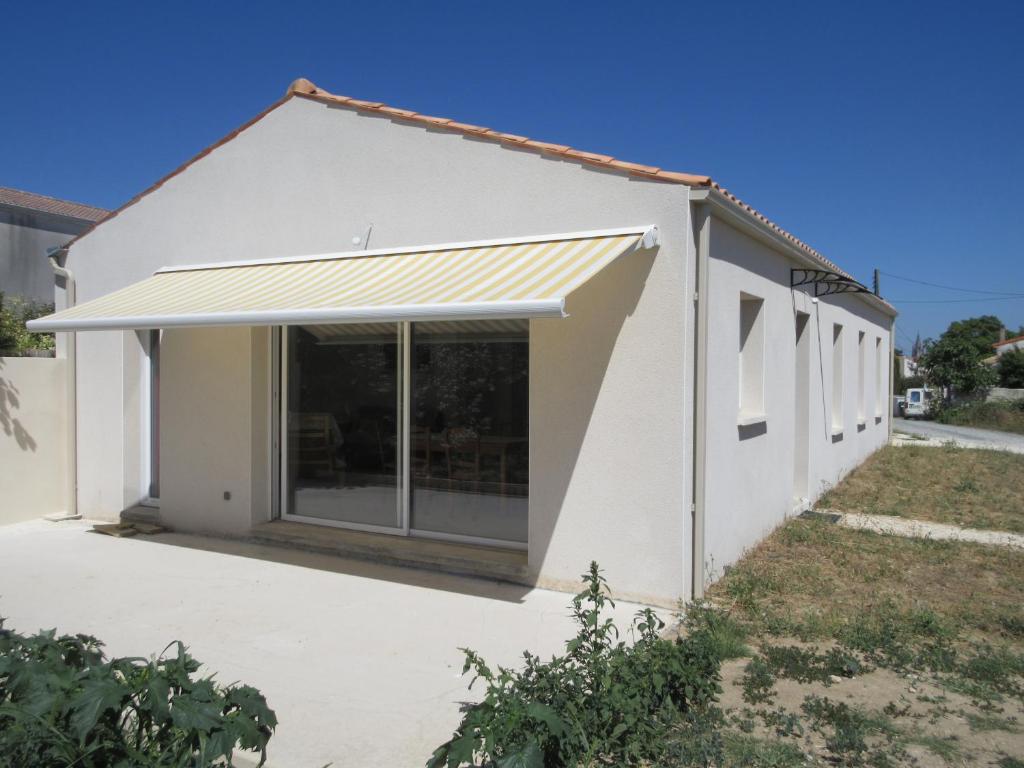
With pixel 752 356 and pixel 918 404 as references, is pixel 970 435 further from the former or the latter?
pixel 752 356

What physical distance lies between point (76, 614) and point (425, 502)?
4.84 meters

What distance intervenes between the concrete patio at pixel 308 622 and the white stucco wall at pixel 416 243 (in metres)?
0.84

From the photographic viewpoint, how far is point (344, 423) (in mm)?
12641

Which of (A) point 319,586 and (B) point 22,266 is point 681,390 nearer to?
(A) point 319,586

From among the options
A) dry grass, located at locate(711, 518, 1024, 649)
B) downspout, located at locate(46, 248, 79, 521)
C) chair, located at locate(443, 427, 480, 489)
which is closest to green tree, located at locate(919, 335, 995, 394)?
dry grass, located at locate(711, 518, 1024, 649)

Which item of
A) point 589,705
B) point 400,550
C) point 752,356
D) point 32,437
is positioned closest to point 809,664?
point 589,705

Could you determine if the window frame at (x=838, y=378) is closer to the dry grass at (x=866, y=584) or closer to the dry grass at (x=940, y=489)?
the dry grass at (x=940, y=489)

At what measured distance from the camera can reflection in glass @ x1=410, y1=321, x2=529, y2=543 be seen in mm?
10961

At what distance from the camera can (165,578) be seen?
10.7m

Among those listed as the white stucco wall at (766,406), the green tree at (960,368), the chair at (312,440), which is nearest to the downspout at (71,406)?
the chair at (312,440)

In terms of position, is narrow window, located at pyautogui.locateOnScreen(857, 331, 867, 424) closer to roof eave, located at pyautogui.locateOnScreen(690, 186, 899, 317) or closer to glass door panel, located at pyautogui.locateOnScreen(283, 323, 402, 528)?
roof eave, located at pyautogui.locateOnScreen(690, 186, 899, 317)

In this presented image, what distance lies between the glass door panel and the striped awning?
1.34m

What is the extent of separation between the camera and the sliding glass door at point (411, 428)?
11117mm

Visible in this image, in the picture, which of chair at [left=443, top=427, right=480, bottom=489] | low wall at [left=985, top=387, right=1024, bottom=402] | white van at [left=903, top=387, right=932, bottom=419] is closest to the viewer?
chair at [left=443, top=427, right=480, bottom=489]
